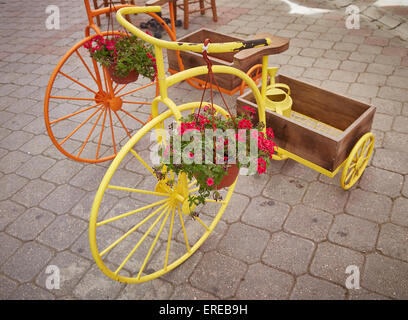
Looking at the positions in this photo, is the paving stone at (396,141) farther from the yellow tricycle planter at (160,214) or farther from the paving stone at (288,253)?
the paving stone at (288,253)

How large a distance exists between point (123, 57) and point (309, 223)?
197 cm

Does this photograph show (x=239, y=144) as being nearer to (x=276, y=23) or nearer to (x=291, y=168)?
(x=291, y=168)

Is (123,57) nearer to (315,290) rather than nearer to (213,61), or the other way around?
(213,61)

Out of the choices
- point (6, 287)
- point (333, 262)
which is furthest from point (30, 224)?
point (333, 262)

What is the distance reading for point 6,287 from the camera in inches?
95.6

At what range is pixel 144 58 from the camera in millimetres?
2867

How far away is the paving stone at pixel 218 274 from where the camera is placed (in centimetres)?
235

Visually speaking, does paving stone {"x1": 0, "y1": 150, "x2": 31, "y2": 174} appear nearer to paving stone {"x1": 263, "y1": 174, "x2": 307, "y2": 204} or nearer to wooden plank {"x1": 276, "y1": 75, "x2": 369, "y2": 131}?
paving stone {"x1": 263, "y1": 174, "x2": 307, "y2": 204}

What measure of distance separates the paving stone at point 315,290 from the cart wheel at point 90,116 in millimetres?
2054

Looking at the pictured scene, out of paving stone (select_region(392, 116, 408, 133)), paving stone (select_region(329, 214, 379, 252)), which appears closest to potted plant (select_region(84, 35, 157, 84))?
paving stone (select_region(329, 214, 379, 252))

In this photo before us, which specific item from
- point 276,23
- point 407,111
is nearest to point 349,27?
point 276,23

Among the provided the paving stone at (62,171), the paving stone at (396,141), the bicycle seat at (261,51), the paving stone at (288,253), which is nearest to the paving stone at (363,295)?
the paving stone at (288,253)

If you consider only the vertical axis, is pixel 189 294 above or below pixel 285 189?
below

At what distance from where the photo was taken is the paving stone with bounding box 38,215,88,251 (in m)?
2.70
